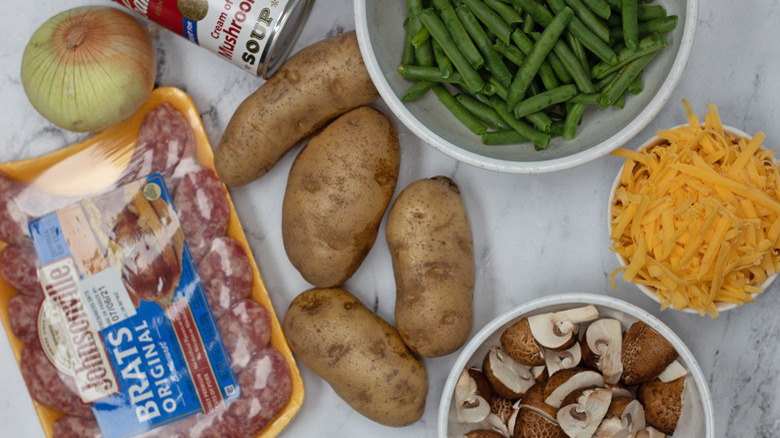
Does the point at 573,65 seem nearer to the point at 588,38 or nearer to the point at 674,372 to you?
the point at 588,38

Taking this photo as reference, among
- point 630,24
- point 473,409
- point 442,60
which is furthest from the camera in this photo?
point 473,409

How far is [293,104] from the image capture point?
133cm

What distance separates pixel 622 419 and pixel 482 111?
60 centimetres

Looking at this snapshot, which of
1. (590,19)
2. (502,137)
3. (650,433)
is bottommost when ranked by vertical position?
(650,433)

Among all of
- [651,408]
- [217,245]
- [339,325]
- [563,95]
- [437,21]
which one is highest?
[437,21]

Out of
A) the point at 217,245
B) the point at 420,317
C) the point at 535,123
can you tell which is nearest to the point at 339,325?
the point at 420,317

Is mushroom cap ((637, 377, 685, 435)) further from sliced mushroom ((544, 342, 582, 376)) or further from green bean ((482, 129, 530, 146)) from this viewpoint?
green bean ((482, 129, 530, 146))

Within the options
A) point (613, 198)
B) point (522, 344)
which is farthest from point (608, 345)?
point (613, 198)

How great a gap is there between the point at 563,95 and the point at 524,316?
0.42 meters

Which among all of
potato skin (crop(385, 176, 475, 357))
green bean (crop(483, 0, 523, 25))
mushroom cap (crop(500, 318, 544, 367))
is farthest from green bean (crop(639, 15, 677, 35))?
mushroom cap (crop(500, 318, 544, 367))

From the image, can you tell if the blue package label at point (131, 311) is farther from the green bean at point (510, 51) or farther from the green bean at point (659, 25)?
the green bean at point (659, 25)

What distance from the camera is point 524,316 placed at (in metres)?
1.32

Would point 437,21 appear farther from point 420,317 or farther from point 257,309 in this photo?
point 257,309

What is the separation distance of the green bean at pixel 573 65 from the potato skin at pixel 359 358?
0.59m
